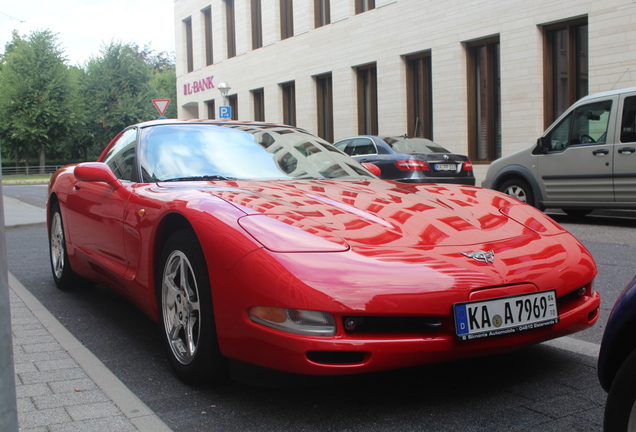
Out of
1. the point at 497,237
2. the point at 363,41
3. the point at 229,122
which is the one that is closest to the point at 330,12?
the point at 363,41

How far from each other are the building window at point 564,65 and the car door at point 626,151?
580 centimetres

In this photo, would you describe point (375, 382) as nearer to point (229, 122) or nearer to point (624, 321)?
point (624, 321)

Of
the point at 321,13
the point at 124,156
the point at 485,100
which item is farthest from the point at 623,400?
the point at 321,13

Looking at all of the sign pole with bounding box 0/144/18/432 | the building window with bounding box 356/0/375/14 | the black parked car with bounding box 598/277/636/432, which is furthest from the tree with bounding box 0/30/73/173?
the black parked car with bounding box 598/277/636/432

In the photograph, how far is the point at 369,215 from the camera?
325 centimetres

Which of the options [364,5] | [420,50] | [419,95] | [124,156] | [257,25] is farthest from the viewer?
[257,25]

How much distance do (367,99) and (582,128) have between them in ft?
39.3

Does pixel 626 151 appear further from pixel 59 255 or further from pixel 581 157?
pixel 59 255

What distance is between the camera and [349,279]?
2.64 m

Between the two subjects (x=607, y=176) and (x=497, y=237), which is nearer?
(x=497, y=237)

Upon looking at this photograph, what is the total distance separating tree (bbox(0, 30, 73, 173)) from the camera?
46.8 m

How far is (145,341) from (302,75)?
2064 centimetres

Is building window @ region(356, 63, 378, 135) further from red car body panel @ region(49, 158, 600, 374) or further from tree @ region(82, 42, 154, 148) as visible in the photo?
tree @ region(82, 42, 154, 148)

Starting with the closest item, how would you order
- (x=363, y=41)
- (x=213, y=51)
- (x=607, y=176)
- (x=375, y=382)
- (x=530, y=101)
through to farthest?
1. (x=375, y=382)
2. (x=607, y=176)
3. (x=530, y=101)
4. (x=363, y=41)
5. (x=213, y=51)
